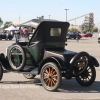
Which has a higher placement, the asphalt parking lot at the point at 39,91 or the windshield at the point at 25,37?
the windshield at the point at 25,37

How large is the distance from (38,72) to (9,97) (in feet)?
4.00

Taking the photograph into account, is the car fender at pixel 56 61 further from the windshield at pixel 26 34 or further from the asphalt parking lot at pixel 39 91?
the windshield at pixel 26 34

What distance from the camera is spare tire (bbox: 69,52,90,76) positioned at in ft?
25.0

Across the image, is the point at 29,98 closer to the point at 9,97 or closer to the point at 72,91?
the point at 9,97

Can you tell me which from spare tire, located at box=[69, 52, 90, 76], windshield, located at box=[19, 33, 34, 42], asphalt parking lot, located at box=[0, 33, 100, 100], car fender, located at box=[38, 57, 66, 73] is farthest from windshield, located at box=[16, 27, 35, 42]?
spare tire, located at box=[69, 52, 90, 76]

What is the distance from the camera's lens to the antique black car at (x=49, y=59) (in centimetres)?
766

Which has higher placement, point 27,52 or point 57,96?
point 27,52

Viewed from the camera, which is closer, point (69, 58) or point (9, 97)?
point (9, 97)

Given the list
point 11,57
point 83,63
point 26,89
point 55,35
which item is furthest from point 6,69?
point 83,63

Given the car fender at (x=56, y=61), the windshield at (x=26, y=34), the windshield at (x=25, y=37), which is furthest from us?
the windshield at (x=25, y=37)

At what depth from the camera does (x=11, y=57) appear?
869cm

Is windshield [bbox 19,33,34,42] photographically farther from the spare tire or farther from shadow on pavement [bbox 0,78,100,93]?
the spare tire

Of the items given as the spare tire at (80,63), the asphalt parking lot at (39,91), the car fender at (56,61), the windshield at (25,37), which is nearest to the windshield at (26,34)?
the windshield at (25,37)

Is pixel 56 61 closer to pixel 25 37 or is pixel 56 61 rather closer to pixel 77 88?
pixel 77 88
